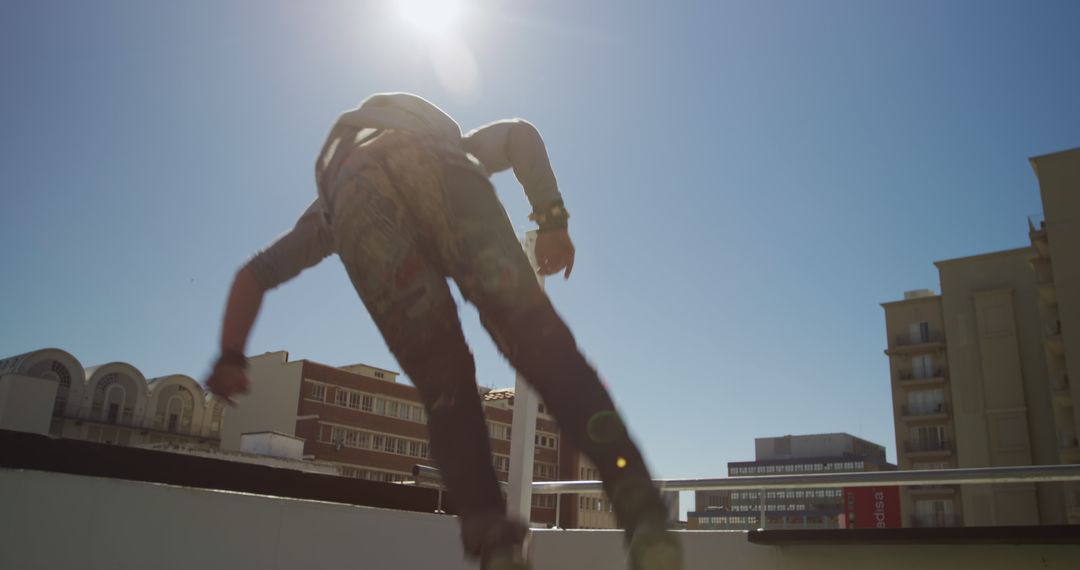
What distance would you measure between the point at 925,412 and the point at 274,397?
44.4 meters

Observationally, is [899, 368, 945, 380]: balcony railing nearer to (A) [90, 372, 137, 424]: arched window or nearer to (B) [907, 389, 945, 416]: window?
(B) [907, 389, 945, 416]: window

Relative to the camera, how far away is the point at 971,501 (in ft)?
135

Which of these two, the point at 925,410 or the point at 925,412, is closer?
the point at 925,412

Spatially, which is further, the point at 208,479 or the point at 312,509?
the point at 208,479

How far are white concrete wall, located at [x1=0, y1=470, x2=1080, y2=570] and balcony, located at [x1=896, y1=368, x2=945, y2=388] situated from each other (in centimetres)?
5182

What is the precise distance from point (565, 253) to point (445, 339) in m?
0.28

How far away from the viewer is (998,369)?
44.1 metres

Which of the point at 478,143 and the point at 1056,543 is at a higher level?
the point at 478,143

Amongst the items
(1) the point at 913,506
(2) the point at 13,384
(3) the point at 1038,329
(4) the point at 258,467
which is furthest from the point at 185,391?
(4) the point at 258,467

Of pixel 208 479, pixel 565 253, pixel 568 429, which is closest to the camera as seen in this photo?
pixel 568 429

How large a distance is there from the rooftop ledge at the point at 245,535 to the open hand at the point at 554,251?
1.73 metres

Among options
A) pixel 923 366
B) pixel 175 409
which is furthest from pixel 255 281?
pixel 175 409

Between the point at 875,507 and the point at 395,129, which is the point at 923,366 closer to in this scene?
the point at 875,507

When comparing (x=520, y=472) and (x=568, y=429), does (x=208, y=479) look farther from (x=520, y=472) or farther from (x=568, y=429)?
(x=568, y=429)
